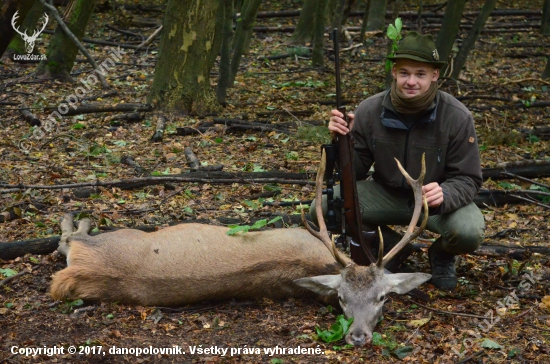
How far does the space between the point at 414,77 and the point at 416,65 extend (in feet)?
0.31

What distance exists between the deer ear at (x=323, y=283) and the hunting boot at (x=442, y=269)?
1.02 meters

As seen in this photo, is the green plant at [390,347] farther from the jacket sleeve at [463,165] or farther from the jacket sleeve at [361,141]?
the jacket sleeve at [361,141]

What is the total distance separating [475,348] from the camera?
462cm

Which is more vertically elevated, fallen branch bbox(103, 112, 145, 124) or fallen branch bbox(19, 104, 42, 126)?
fallen branch bbox(103, 112, 145, 124)

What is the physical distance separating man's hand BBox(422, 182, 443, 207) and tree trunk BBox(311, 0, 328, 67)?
9502mm

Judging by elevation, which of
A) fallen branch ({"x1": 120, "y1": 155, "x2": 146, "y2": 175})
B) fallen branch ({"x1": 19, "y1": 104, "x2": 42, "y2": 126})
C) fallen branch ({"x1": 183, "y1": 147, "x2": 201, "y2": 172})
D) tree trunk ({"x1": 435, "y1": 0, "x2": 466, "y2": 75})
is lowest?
fallen branch ({"x1": 120, "y1": 155, "x2": 146, "y2": 175})

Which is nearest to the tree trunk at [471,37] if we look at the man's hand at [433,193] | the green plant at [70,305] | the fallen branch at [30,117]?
the fallen branch at [30,117]

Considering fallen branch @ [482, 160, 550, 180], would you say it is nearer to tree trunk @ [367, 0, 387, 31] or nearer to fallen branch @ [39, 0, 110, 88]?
fallen branch @ [39, 0, 110, 88]

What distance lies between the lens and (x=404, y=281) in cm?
515

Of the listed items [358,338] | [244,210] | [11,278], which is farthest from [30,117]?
[358,338]

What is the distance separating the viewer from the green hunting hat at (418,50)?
541 cm

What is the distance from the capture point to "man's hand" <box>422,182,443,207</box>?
520cm

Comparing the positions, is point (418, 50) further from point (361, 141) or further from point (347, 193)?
point (347, 193)

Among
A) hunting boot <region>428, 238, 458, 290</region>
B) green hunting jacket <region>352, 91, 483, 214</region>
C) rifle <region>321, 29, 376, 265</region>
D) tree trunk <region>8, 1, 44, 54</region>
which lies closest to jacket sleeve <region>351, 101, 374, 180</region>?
green hunting jacket <region>352, 91, 483, 214</region>
